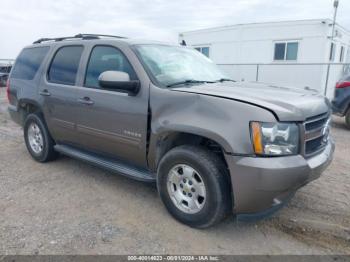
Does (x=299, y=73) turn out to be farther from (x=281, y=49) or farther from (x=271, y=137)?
(x=271, y=137)

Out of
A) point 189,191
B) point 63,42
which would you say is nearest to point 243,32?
point 63,42

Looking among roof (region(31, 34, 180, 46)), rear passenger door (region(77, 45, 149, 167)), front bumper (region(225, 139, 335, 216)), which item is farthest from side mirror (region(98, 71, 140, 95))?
front bumper (region(225, 139, 335, 216))

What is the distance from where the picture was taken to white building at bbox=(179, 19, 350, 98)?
13.2 meters

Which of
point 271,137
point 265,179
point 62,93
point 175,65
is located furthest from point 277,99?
point 62,93

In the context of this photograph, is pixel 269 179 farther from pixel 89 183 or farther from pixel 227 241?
pixel 89 183

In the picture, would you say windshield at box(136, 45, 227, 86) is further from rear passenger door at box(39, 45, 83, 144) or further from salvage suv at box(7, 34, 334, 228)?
rear passenger door at box(39, 45, 83, 144)

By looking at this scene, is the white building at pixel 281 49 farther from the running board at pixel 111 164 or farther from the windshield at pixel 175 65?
the running board at pixel 111 164

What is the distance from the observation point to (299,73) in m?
13.4

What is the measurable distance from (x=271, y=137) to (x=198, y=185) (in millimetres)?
848

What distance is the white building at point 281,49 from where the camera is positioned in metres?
13.2

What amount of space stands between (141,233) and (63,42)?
2968 millimetres

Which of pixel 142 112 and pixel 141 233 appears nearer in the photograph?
pixel 141 233

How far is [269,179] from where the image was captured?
2592mm

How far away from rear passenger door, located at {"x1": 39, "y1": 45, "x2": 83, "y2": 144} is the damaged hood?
5.50 feet
